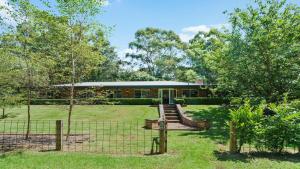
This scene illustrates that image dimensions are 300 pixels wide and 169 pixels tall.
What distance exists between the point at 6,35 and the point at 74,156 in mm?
7183

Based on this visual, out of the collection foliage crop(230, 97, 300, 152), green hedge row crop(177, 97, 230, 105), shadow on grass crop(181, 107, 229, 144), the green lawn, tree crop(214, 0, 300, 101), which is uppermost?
tree crop(214, 0, 300, 101)

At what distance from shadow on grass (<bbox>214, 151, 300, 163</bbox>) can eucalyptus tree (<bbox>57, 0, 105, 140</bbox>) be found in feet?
22.3

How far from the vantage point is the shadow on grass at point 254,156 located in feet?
33.3

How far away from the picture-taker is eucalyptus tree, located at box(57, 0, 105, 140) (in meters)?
14.3

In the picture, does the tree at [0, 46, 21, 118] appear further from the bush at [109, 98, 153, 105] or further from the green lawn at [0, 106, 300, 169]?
the bush at [109, 98, 153, 105]

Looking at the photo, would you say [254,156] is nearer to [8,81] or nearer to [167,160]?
[167,160]

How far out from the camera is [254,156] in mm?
10570

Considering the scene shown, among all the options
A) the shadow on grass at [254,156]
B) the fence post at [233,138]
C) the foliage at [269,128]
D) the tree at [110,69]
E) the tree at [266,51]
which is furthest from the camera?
the tree at [110,69]

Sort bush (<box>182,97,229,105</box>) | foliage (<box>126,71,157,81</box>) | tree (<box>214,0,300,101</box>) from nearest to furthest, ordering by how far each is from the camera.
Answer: tree (<box>214,0,300,101</box>) → bush (<box>182,97,229,105</box>) → foliage (<box>126,71,157,81</box>)

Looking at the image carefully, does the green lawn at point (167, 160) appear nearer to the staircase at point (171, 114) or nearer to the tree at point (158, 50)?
the staircase at point (171, 114)

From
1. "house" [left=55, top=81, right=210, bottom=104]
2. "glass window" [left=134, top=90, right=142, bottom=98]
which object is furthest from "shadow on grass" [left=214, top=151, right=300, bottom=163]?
"glass window" [left=134, top=90, right=142, bottom=98]

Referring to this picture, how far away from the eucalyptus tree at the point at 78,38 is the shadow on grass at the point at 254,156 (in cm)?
679

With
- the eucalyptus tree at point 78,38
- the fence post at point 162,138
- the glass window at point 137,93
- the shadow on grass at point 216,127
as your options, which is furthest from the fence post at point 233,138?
the glass window at point 137,93

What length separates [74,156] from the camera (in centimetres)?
1056
